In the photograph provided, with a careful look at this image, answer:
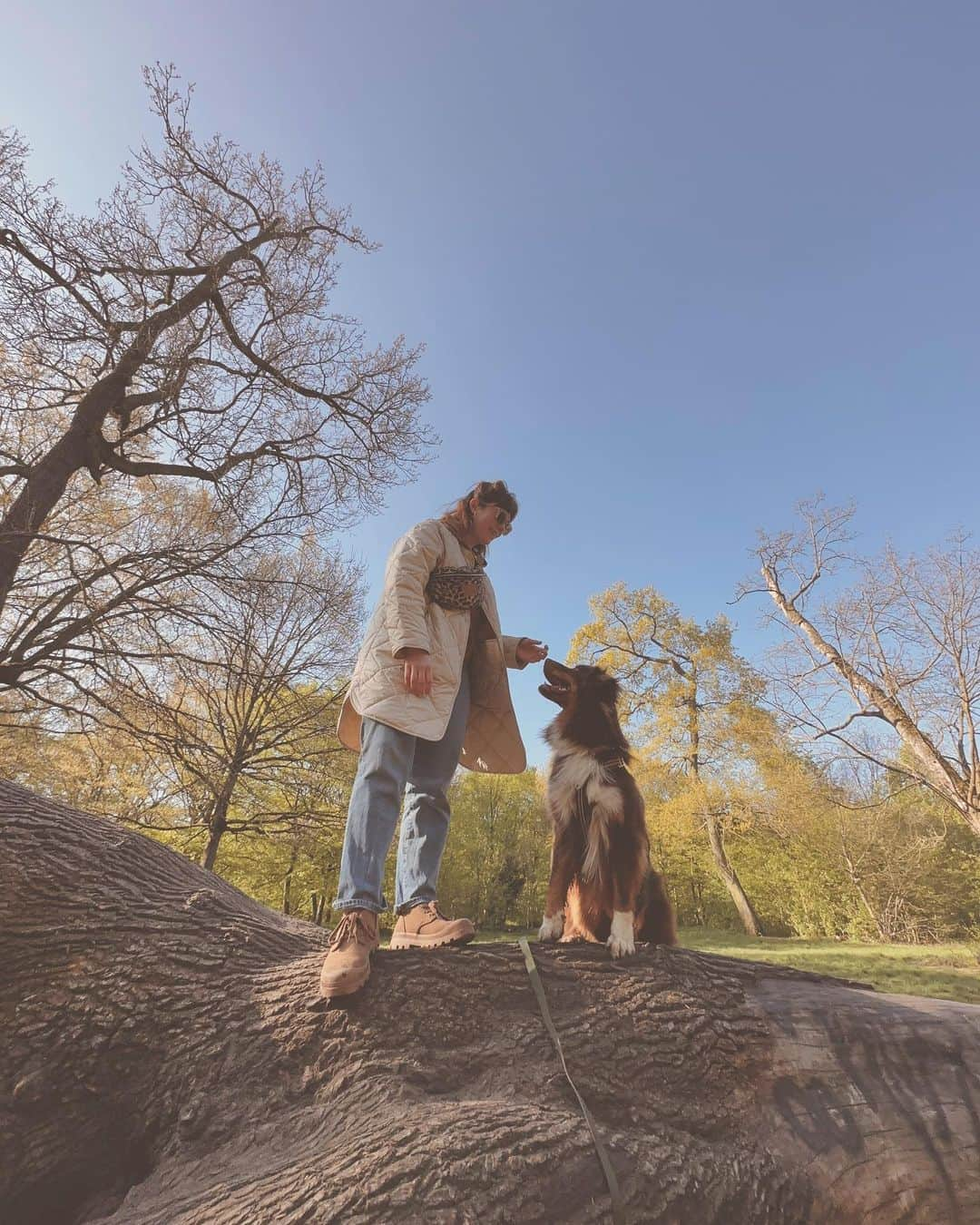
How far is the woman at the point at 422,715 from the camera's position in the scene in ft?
7.46

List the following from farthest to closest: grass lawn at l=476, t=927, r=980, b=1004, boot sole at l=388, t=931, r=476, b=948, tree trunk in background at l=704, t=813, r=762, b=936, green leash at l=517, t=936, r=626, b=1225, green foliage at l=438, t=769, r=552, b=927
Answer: green foliage at l=438, t=769, r=552, b=927 → tree trunk in background at l=704, t=813, r=762, b=936 → grass lawn at l=476, t=927, r=980, b=1004 → boot sole at l=388, t=931, r=476, b=948 → green leash at l=517, t=936, r=626, b=1225

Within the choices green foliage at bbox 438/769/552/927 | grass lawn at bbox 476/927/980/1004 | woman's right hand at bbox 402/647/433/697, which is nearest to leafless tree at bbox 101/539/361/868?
grass lawn at bbox 476/927/980/1004

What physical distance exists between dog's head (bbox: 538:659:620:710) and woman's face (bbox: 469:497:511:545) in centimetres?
96

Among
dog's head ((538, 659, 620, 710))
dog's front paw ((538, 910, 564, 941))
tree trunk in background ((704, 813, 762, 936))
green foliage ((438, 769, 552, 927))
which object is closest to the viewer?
dog's front paw ((538, 910, 564, 941))

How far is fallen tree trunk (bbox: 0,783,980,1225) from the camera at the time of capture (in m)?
1.60

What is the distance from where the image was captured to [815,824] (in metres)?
17.2

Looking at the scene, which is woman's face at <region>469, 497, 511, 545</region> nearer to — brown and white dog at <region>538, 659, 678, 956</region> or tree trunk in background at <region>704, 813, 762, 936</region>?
brown and white dog at <region>538, 659, 678, 956</region>

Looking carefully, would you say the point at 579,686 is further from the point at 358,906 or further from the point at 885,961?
the point at 885,961

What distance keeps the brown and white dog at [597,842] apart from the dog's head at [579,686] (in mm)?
20

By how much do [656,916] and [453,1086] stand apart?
61.3 inches

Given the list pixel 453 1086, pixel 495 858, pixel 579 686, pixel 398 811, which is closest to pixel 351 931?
pixel 398 811

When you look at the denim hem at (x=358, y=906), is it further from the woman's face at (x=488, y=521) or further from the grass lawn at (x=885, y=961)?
the grass lawn at (x=885, y=961)

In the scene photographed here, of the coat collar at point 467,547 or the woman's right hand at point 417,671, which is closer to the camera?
the woman's right hand at point 417,671

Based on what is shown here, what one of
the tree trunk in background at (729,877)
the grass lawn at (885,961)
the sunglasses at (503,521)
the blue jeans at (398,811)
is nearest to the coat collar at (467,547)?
the sunglasses at (503,521)
